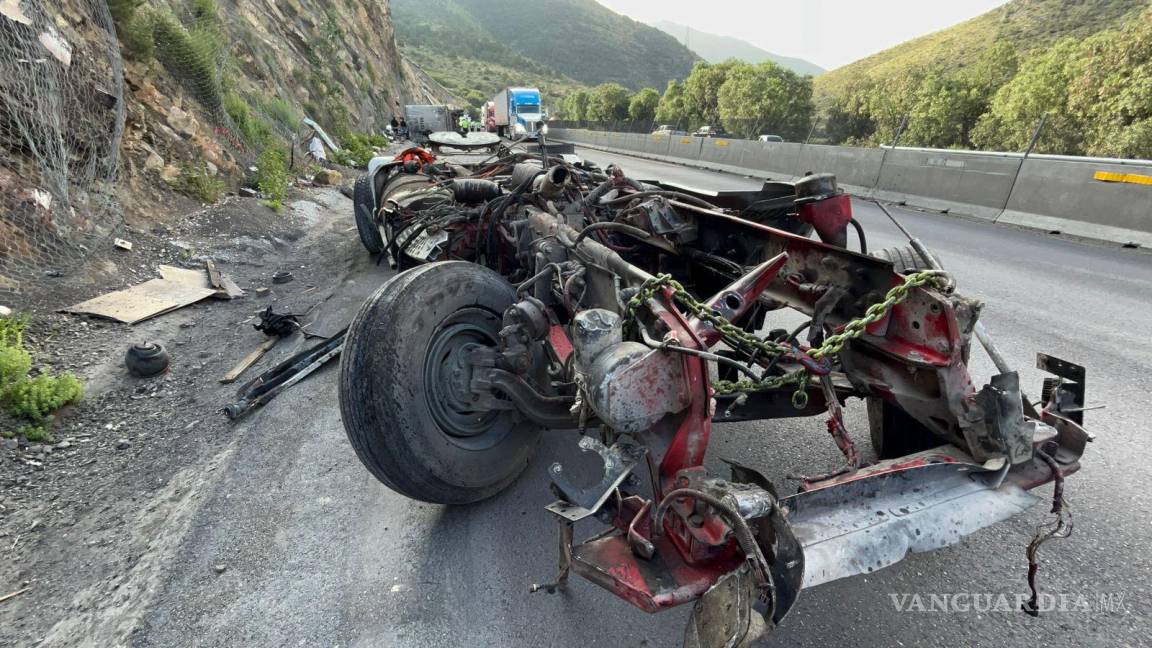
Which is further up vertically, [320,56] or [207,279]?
[320,56]

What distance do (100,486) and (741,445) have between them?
138 inches

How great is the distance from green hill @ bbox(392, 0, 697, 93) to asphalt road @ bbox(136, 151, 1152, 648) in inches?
3157

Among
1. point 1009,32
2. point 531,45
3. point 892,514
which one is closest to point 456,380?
point 892,514

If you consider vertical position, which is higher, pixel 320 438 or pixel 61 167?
pixel 61 167

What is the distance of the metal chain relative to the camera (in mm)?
1947

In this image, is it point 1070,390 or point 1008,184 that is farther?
point 1008,184

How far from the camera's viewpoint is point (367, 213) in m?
6.66

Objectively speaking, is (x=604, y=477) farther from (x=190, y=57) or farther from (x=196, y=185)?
(x=190, y=57)

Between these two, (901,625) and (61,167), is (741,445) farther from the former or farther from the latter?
(61,167)

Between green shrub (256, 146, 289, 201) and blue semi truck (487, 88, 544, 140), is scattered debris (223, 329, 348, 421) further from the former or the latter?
blue semi truck (487, 88, 544, 140)

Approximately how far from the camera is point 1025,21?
139ft

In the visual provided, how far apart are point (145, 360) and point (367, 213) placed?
3.32 meters

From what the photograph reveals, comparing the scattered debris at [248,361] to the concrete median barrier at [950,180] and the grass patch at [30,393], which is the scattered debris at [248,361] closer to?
the grass patch at [30,393]

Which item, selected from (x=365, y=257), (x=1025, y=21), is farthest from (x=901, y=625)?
(x=1025, y=21)
